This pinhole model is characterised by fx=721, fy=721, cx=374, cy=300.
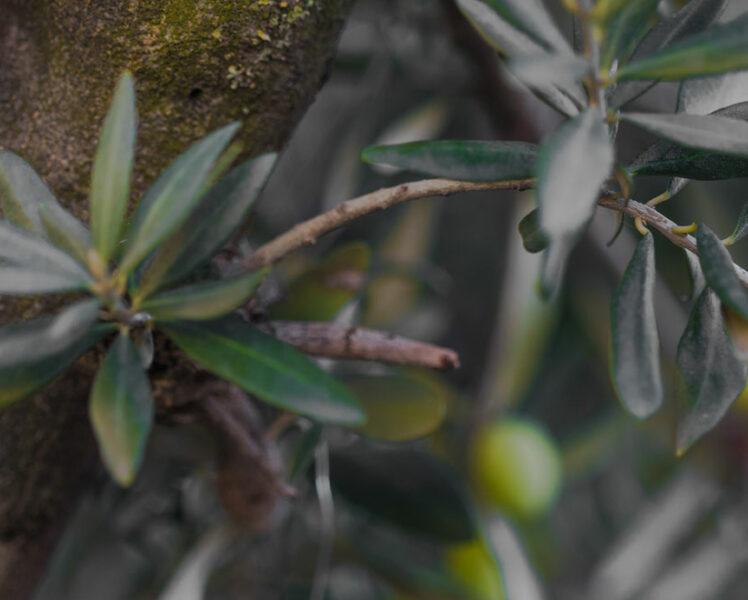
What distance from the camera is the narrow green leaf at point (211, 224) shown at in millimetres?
368

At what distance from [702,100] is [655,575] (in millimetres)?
1380

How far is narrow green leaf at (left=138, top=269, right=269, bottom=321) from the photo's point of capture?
0.33 meters

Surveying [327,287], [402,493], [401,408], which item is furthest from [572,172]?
[402,493]

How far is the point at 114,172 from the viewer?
0.34 metres

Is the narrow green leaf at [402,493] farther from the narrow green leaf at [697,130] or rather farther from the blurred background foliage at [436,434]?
the narrow green leaf at [697,130]

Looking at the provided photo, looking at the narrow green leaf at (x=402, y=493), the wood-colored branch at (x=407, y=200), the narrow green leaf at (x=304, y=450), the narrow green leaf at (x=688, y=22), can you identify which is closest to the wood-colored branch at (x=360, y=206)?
the wood-colored branch at (x=407, y=200)

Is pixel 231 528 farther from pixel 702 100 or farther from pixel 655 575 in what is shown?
pixel 655 575

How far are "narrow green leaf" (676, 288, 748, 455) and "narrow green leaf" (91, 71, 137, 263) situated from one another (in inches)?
12.2

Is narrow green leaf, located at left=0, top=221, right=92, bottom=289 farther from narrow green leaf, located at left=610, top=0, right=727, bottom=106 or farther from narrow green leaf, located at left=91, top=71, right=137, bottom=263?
narrow green leaf, located at left=610, top=0, right=727, bottom=106

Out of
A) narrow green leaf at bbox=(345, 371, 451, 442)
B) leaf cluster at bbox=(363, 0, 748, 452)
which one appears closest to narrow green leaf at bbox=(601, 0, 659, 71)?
leaf cluster at bbox=(363, 0, 748, 452)

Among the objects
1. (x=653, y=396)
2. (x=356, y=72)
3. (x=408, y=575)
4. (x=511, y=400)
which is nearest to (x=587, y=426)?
(x=511, y=400)

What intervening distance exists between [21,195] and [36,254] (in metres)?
0.07

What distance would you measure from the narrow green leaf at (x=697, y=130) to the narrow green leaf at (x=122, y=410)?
262 mm

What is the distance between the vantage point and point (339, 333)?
0.55m
